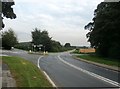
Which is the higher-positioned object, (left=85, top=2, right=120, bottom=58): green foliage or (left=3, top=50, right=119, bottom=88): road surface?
(left=85, top=2, right=120, bottom=58): green foliage

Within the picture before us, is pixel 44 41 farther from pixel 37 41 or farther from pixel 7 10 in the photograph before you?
pixel 7 10

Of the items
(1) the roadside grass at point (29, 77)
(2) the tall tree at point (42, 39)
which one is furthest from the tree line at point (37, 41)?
(1) the roadside grass at point (29, 77)

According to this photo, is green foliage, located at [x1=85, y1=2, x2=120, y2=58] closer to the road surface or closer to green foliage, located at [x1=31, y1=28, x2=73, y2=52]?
the road surface

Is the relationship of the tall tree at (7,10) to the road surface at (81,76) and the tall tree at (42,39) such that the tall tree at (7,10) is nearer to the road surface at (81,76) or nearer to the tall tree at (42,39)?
the road surface at (81,76)

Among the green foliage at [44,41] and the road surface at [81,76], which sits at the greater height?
the green foliage at [44,41]

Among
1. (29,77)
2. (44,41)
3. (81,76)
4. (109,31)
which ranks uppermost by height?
(44,41)

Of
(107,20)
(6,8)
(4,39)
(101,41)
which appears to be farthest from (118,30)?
(4,39)

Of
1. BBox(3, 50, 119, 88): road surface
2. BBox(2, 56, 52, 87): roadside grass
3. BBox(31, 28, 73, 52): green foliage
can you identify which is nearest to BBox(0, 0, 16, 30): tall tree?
BBox(3, 50, 119, 88): road surface

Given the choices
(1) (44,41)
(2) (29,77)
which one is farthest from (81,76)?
(1) (44,41)

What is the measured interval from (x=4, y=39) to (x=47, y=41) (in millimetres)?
22191

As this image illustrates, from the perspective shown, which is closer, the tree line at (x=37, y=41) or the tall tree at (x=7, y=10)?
the tall tree at (x=7, y=10)

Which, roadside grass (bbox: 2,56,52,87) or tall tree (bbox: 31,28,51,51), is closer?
roadside grass (bbox: 2,56,52,87)

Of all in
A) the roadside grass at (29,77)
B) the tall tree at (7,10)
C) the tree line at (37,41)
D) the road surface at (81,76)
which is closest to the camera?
the roadside grass at (29,77)

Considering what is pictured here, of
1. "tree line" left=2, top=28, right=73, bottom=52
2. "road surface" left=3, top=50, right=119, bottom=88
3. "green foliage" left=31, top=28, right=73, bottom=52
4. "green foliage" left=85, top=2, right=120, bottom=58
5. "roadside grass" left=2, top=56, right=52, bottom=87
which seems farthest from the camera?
"green foliage" left=31, top=28, right=73, bottom=52
